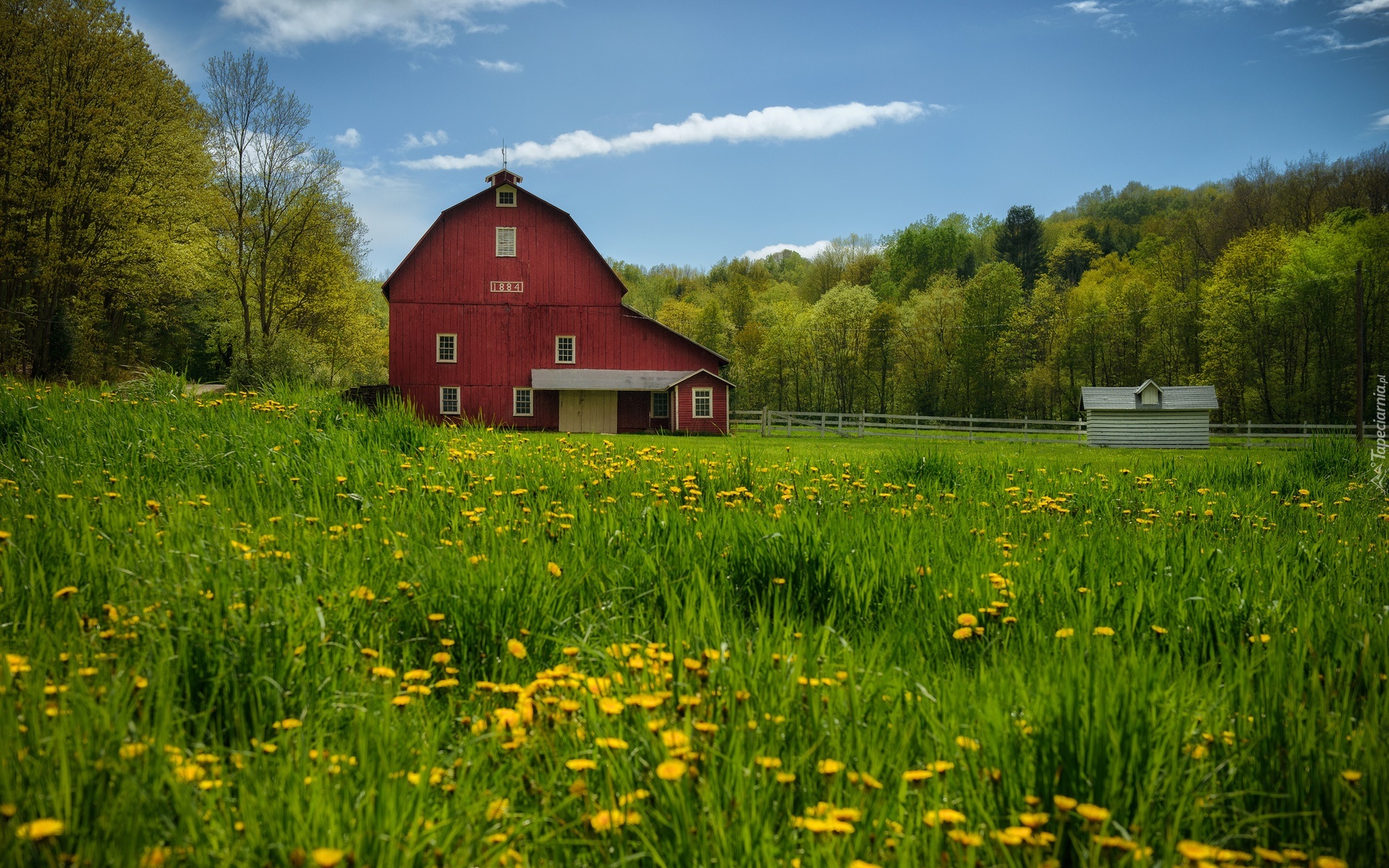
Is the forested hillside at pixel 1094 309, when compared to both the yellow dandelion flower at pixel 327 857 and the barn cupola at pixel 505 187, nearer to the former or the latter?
the barn cupola at pixel 505 187

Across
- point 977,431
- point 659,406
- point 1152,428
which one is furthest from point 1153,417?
point 659,406

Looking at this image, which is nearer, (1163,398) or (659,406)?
(1163,398)

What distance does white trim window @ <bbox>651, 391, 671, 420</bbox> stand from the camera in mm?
36188

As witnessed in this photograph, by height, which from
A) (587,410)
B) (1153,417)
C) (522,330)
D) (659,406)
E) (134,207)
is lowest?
(1153,417)

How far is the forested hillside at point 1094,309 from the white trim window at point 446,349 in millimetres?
40535

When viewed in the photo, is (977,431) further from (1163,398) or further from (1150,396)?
(1163,398)

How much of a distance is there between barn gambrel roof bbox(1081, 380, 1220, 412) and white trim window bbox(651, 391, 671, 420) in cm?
1877

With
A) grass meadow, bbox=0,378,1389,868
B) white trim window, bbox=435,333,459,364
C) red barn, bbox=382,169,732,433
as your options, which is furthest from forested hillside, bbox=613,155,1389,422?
grass meadow, bbox=0,378,1389,868

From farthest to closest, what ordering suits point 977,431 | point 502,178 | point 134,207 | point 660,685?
1. point 977,431
2. point 502,178
3. point 134,207
4. point 660,685

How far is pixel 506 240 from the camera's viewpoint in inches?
1346

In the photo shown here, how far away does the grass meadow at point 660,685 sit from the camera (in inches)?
68.0

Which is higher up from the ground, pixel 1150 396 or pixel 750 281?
pixel 750 281

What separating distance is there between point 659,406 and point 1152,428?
2201 cm

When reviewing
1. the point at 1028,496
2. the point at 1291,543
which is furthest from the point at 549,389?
the point at 1291,543
